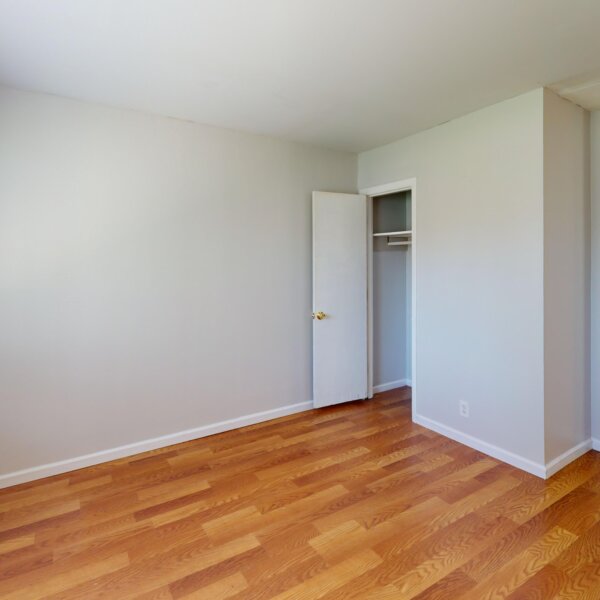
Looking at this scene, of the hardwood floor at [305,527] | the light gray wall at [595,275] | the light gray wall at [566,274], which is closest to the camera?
the hardwood floor at [305,527]

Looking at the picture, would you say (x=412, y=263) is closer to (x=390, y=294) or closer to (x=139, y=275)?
(x=390, y=294)

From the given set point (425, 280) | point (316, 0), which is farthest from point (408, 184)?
point (316, 0)

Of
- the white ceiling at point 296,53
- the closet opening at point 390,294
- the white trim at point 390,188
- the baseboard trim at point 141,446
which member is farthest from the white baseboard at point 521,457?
the white ceiling at point 296,53

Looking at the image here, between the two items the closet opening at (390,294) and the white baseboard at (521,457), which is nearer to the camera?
the white baseboard at (521,457)

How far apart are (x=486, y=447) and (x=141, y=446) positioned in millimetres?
2518

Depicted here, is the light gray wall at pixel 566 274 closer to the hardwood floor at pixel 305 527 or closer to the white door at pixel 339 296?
the hardwood floor at pixel 305 527

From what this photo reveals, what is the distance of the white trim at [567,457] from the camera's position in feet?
8.39

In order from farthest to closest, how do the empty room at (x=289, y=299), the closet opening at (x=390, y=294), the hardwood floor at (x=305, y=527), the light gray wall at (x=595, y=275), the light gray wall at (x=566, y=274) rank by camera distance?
1. the closet opening at (x=390, y=294)
2. the light gray wall at (x=595, y=275)
3. the light gray wall at (x=566, y=274)
4. the empty room at (x=289, y=299)
5. the hardwood floor at (x=305, y=527)

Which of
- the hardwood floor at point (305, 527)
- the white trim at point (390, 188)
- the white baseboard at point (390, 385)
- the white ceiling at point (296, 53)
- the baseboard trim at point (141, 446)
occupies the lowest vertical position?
the hardwood floor at point (305, 527)

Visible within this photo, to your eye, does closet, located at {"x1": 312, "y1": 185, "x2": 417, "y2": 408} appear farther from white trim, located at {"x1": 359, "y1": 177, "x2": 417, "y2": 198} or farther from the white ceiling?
the white ceiling

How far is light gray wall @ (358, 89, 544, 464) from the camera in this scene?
8.34 ft

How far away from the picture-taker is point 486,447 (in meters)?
2.85

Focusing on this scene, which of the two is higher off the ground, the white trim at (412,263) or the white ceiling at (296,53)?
the white ceiling at (296,53)

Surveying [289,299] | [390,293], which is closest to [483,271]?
[390,293]
